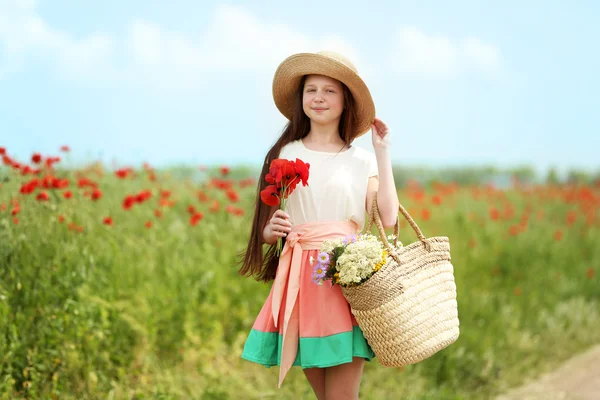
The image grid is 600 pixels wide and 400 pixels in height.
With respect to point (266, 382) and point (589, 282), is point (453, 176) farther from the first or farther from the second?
point (266, 382)

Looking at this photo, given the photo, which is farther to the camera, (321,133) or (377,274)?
(321,133)

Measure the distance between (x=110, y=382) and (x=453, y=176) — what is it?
1048cm

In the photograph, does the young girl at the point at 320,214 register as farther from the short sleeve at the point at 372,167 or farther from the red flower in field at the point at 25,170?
the red flower in field at the point at 25,170

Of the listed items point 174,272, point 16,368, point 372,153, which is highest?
point 372,153

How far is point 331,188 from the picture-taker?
10.7 feet

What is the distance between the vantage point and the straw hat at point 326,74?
330 cm

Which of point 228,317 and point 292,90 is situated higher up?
point 292,90

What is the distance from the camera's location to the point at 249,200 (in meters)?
7.16

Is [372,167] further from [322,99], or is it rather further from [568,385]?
[568,385]

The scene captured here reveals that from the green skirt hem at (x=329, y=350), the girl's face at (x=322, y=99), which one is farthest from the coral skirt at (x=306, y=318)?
the girl's face at (x=322, y=99)

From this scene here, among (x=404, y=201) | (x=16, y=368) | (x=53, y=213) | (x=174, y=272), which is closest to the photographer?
(x=16, y=368)

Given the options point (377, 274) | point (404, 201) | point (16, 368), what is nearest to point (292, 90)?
point (377, 274)

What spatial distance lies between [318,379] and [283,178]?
1000 millimetres

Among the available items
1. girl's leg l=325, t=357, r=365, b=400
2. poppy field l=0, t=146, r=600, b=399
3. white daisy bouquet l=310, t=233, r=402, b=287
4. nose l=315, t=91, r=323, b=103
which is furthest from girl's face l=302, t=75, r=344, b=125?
girl's leg l=325, t=357, r=365, b=400
